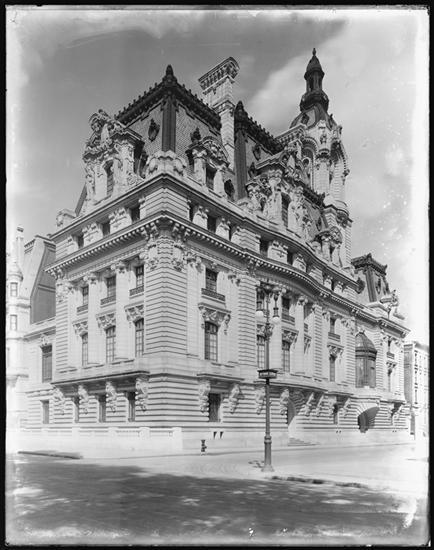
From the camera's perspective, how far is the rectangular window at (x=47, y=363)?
62.4ft

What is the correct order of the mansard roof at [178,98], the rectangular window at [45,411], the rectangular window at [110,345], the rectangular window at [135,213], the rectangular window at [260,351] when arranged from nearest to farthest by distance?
the rectangular window at [45,411] → the mansard roof at [178,98] → the rectangular window at [110,345] → the rectangular window at [135,213] → the rectangular window at [260,351]

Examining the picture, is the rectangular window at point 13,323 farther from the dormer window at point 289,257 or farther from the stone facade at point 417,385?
the dormer window at point 289,257

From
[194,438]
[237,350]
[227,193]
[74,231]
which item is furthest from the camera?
[227,193]

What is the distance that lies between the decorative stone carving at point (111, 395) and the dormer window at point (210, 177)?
44.1 feet

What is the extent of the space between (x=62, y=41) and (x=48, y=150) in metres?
3.11

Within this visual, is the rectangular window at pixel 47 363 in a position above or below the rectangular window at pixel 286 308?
below

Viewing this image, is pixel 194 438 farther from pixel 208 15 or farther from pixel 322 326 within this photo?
pixel 208 15

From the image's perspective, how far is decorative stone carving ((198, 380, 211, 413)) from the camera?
2780 cm

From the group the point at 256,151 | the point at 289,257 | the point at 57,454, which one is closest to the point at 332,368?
the point at 289,257

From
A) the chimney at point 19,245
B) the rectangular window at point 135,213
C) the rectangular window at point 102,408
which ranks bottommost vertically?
the rectangular window at point 102,408

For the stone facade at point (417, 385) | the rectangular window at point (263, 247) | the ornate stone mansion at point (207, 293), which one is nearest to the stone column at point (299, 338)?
the ornate stone mansion at point (207, 293)

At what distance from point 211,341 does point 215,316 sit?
4.64 ft

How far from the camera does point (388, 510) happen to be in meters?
13.0

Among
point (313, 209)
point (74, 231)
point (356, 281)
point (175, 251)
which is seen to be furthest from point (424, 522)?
point (313, 209)
